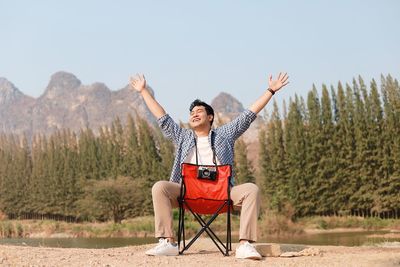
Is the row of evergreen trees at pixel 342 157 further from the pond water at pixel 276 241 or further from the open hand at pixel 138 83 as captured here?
the open hand at pixel 138 83

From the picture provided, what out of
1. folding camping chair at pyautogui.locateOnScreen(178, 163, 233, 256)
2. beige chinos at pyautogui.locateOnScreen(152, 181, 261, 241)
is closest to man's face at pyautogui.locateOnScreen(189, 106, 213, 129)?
folding camping chair at pyautogui.locateOnScreen(178, 163, 233, 256)

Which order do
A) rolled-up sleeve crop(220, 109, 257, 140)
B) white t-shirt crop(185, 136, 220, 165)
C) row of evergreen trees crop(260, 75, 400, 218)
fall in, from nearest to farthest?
white t-shirt crop(185, 136, 220, 165)
rolled-up sleeve crop(220, 109, 257, 140)
row of evergreen trees crop(260, 75, 400, 218)

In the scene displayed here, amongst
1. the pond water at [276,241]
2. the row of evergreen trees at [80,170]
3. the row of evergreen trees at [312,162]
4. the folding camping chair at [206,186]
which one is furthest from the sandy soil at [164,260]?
the row of evergreen trees at [80,170]

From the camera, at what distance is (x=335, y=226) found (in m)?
29.9

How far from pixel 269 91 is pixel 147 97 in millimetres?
1025

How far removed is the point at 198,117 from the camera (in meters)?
4.61

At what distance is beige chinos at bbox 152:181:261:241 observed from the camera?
417 cm

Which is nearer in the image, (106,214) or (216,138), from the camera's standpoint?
(216,138)

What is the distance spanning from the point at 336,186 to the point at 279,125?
609cm

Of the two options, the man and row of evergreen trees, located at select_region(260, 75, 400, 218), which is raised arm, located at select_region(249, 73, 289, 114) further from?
row of evergreen trees, located at select_region(260, 75, 400, 218)

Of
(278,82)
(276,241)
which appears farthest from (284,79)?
(276,241)

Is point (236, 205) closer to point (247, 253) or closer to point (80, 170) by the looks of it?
→ point (247, 253)

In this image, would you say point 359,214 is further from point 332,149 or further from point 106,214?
point 106,214

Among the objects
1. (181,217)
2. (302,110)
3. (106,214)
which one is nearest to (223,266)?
(181,217)
